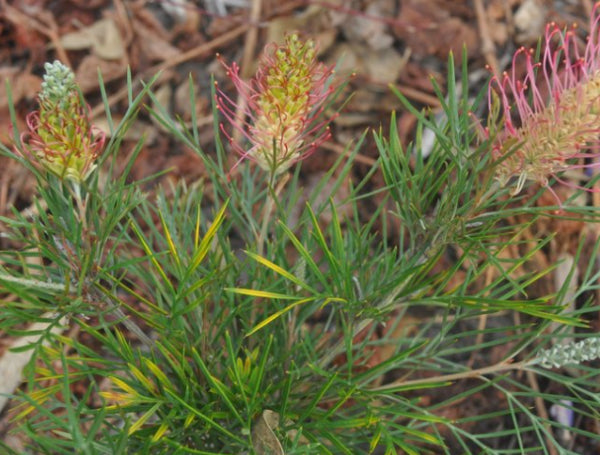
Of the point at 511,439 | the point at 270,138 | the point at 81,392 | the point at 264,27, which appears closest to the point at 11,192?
the point at 81,392

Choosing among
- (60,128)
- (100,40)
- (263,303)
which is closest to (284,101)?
(60,128)

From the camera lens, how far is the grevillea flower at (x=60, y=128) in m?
0.62

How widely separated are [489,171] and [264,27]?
1.08 metres

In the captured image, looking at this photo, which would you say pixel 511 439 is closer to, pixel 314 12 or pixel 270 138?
pixel 270 138

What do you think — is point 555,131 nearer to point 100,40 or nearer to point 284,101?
point 284,101

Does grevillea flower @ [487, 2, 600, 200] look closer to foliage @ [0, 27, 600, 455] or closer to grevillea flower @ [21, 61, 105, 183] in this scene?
foliage @ [0, 27, 600, 455]

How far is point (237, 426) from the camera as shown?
0.90 meters

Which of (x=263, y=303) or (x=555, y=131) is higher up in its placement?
(x=555, y=131)

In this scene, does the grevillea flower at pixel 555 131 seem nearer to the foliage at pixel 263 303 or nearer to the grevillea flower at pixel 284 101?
the foliage at pixel 263 303

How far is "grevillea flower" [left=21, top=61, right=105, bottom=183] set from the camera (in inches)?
24.4

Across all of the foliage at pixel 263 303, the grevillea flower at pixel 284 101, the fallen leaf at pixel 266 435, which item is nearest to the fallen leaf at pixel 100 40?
the foliage at pixel 263 303

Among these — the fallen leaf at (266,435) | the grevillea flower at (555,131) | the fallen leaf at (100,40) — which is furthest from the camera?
the fallen leaf at (100,40)

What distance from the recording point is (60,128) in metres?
0.63

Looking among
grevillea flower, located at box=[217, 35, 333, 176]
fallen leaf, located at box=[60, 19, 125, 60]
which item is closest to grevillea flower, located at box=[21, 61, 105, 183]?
grevillea flower, located at box=[217, 35, 333, 176]
